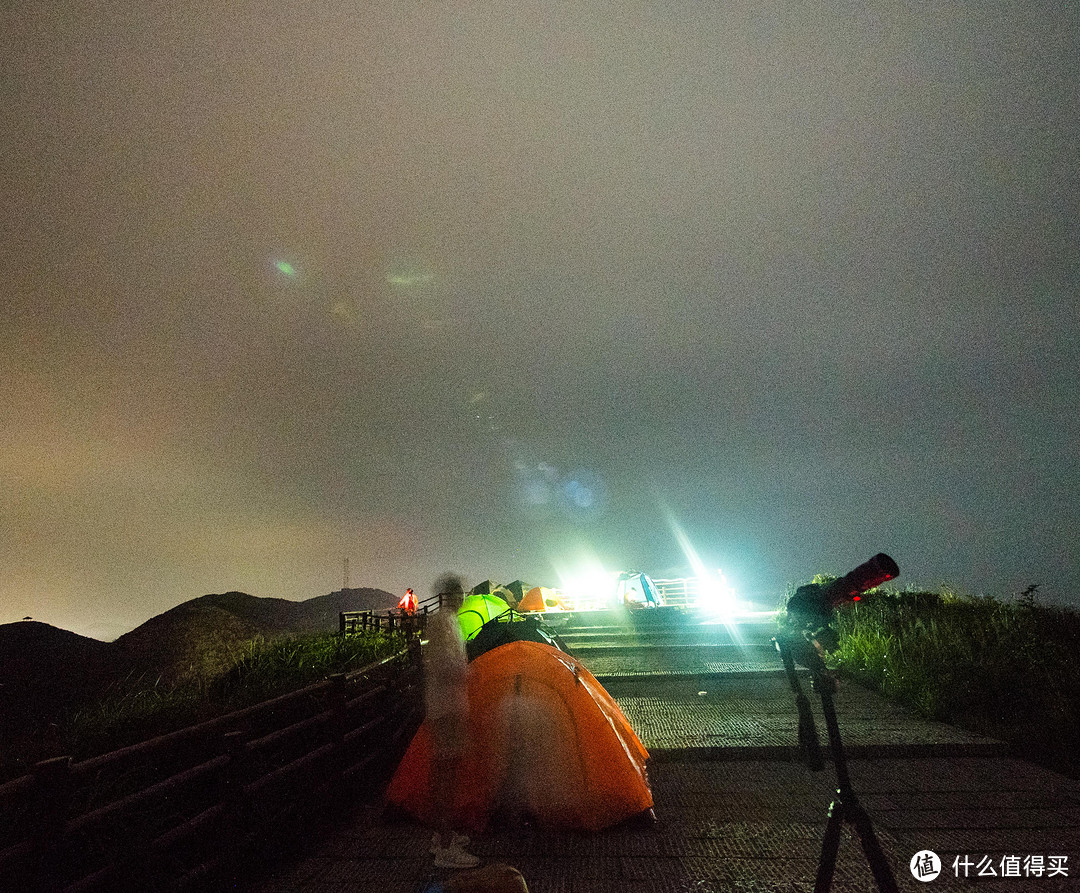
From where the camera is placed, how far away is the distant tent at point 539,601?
21.1 metres

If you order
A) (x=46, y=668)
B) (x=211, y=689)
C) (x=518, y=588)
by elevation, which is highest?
(x=46, y=668)

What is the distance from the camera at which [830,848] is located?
270 cm

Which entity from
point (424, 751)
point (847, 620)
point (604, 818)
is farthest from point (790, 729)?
point (847, 620)

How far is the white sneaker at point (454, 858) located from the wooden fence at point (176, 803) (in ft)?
5.10

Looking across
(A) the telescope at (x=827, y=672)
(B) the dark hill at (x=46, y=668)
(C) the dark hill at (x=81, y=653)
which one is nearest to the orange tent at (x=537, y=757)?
(A) the telescope at (x=827, y=672)

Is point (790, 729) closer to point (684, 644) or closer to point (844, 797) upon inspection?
point (844, 797)

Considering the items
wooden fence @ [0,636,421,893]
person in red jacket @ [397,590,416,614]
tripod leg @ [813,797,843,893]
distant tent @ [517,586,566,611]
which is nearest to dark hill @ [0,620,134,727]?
person in red jacket @ [397,590,416,614]

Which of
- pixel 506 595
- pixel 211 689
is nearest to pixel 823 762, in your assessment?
pixel 211 689

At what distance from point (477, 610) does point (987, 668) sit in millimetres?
12067

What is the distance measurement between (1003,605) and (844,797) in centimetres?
1492

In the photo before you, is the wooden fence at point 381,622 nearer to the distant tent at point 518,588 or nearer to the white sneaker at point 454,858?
the distant tent at point 518,588

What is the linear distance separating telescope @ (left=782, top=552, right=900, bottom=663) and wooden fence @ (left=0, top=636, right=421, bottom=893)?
13.7ft

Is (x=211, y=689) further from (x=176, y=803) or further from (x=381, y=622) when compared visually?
(x=381, y=622)

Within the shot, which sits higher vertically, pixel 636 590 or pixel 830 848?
pixel 636 590
